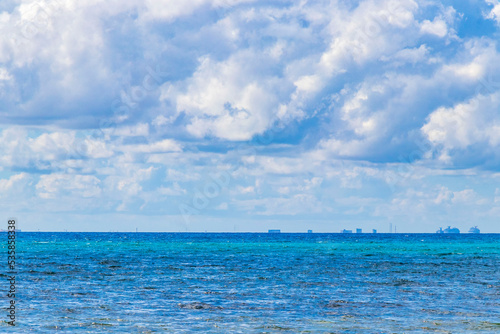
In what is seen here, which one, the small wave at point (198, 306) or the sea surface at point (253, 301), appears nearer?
the sea surface at point (253, 301)

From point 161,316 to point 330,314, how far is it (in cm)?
999

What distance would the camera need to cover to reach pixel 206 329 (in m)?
34.4

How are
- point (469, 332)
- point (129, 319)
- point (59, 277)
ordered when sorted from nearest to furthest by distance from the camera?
point (469, 332)
point (129, 319)
point (59, 277)

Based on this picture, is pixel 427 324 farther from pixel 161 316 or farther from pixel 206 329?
pixel 161 316

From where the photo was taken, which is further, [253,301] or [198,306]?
[253,301]

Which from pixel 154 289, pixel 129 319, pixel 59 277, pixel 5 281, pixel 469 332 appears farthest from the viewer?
pixel 59 277

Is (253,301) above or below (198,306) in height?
above

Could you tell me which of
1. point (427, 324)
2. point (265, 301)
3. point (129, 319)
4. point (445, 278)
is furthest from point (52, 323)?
point (445, 278)

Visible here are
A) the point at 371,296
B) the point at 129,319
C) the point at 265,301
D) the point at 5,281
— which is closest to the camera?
the point at 129,319

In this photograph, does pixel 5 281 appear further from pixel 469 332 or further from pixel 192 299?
pixel 469 332

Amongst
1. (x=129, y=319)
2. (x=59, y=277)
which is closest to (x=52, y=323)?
(x=129, y=319)

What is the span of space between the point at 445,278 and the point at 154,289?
93.7 ft

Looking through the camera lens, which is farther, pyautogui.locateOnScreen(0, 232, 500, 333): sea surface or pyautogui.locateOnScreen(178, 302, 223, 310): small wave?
pyautogui.locateOnScreen(178, 302, 223, 310): small wave

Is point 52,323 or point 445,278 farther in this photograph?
point 445,278
